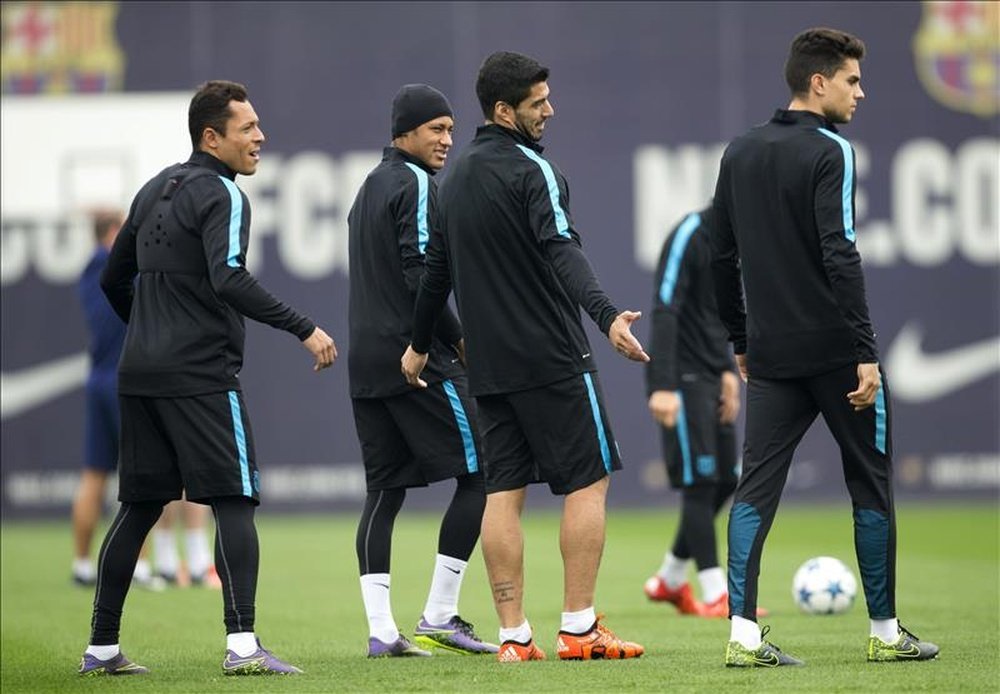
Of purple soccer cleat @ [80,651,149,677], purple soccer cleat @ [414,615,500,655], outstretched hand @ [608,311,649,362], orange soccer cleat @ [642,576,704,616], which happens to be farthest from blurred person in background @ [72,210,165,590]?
outstretched hand @ [608,311,649,362]

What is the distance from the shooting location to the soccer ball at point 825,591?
29.7ft

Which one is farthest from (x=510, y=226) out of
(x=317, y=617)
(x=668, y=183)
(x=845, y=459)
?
(x=668, y=183)

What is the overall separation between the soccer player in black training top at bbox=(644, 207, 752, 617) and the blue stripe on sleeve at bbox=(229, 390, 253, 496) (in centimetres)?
286

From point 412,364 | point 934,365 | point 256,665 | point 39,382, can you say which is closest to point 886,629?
point 412,364

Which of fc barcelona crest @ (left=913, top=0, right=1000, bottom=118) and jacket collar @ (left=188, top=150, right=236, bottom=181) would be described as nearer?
jacket collar @ (left=188, top=150, right=236, bottom=181)

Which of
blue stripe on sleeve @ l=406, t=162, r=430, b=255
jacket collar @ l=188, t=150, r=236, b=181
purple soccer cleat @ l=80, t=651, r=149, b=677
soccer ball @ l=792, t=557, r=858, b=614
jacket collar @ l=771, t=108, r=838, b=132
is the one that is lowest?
soccer ball @ l=792, t=557, r=858, b=614

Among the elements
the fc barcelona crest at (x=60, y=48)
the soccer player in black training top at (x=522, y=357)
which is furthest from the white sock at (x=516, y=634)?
the fc barcelona crest at (x=60, y=48)

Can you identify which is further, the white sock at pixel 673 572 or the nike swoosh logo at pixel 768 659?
the white sock at pixel 673 572

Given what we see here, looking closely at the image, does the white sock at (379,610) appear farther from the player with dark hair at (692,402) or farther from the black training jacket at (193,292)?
the player with dark hair at (692,402)

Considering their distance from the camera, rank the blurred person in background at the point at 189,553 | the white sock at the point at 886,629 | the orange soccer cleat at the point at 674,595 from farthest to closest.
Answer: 1. the blurred person in background at the point at 189,553
2. the orange soccer cleat at the point at 674,595
3. the white sock at the point at 886,629

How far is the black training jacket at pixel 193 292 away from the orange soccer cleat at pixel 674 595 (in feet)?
10.7

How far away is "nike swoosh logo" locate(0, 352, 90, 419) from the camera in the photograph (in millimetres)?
17031

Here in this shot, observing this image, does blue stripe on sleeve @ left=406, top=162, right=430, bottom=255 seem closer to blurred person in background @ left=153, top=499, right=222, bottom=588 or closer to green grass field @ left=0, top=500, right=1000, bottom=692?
green grass field @ left=0, top=500, right=1000, bottom=692

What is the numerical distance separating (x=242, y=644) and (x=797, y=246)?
8.15 ft
